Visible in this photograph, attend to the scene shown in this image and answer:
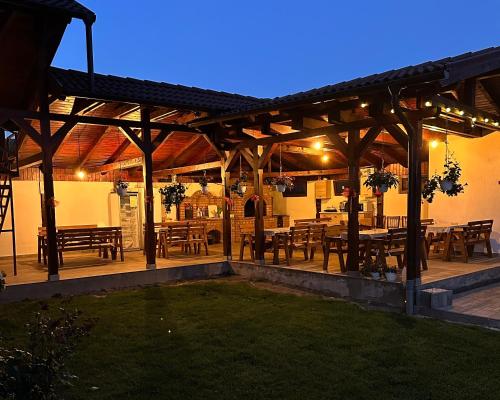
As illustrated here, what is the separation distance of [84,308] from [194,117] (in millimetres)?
4662

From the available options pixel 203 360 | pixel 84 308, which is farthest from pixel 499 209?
pixel 84 308

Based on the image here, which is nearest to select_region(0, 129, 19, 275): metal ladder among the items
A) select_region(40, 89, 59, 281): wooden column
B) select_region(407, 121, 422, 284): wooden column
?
select_region(40, 89, 59, 281): wooden column

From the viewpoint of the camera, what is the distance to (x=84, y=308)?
6234 millimetres

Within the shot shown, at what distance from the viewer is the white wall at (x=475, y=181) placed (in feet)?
28.8

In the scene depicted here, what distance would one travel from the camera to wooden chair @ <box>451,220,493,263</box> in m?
7.87

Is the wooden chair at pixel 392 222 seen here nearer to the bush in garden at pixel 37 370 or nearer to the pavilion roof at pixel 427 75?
the pavilion roof at pixel 427 75

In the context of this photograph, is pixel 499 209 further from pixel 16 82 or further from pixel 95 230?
pixel 16 82

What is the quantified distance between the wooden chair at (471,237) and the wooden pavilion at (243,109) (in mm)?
1714

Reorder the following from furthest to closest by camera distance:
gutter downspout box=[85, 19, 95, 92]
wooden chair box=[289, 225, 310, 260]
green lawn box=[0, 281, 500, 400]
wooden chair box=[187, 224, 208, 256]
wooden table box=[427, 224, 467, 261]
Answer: wooden chair box=[187, 224, 208, 256] < wooden chair box=[289, 225, 310, 260] < wooden table box=[427, 224, 467, 261] < gutter downspout box=[85, 19, 95, 92] < green lawn box=[0, 281, 500, 400]

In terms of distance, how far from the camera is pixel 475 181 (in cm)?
904

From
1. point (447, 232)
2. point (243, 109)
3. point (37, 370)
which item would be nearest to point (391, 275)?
point (447, 232)

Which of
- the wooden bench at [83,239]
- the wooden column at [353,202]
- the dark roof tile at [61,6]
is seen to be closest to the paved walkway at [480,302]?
the wooden column at [353,202]

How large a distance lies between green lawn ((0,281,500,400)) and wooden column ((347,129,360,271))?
2.96 ft

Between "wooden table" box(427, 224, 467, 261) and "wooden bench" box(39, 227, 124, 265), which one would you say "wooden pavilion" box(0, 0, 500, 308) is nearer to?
"wooden bench" box(39, 227, 124, 265)
